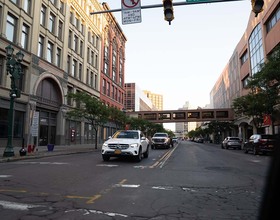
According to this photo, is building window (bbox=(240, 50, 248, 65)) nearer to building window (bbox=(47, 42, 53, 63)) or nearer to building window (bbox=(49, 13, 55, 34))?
building window (bbox=(49, 13, 55, 34))

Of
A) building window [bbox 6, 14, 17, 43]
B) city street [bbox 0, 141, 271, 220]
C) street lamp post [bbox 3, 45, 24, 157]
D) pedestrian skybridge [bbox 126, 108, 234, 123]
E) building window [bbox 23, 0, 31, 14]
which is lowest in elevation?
city street [bbox 0, 141, 271, 220]

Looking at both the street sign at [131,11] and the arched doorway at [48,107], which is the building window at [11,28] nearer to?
the arched doorway at [48,107]

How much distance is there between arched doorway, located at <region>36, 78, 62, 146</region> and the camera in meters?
30.8

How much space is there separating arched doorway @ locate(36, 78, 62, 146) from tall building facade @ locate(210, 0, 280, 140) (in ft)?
76.3

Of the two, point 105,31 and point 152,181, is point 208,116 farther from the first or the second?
point 152,181

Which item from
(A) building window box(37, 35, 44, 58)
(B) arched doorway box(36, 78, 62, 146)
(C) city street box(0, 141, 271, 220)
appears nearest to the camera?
(C) city street box(0, 141, 271, 220)

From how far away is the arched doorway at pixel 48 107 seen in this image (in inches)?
1211

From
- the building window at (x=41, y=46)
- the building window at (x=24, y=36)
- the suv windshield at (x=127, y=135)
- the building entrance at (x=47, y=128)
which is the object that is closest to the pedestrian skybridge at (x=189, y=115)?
the building entrance at (x=47, y=128)

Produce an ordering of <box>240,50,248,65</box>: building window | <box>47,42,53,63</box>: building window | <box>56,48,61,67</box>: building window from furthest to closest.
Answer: <box>240,50,248,65</box>: building window, <box>56,48,61,67</box>: building window, <box>47,42,53,63</box>: building window

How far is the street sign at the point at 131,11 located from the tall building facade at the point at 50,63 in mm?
13332

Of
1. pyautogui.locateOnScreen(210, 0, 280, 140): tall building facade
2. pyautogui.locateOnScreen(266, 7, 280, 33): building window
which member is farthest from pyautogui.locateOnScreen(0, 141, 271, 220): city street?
pyautogui.locateOnScreen(266, 7, 280, 33): building window

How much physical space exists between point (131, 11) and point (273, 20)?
32.1 m

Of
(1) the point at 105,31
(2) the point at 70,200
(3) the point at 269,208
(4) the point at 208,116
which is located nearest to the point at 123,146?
(2) the point at 70,200

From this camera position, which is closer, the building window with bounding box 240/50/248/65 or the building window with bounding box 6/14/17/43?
the building window with bounding box 6/14/17/43
